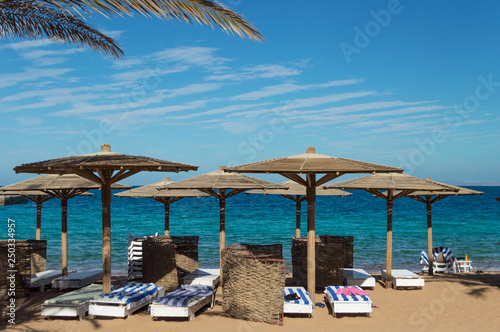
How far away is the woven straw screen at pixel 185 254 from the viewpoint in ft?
36.1

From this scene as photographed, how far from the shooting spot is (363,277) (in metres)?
10.3

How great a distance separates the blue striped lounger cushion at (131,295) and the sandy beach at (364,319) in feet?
0.87

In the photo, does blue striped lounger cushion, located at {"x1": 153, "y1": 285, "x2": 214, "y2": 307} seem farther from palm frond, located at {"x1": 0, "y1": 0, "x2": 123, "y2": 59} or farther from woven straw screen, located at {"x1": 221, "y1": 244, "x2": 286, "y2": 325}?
palm frond, located at {"x1": 0, "y1": 0, "x2": 123, "y2": 59}

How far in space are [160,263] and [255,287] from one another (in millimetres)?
3153

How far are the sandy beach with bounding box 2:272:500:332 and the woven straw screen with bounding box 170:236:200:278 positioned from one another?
1.59 m

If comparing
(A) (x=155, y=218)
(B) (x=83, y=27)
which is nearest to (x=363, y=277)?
(B) (x=83, y=27)

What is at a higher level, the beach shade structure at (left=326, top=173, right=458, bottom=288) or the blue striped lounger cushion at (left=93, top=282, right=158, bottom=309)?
the beach shade structure at (left=326, top=173, right=458, bottom=288)

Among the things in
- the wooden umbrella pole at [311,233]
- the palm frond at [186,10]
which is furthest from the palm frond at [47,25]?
the wooden umbrella pole at [311,233]

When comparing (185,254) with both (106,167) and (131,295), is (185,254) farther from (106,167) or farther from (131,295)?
(106,167)

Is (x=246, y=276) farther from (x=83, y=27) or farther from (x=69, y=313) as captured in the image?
(x=83, y=27)

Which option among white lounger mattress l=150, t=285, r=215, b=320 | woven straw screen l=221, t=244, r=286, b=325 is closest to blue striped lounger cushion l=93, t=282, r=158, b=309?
white lounger mattress l=150, t=285, r=215, b=320

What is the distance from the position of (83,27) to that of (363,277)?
8.13 m

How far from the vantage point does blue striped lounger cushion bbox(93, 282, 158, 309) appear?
779 centimetres

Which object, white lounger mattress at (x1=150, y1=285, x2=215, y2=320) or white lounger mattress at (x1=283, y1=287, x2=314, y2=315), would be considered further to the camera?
white lounger mattress at (x1=283, y1=287, x2=314, y2=315)
